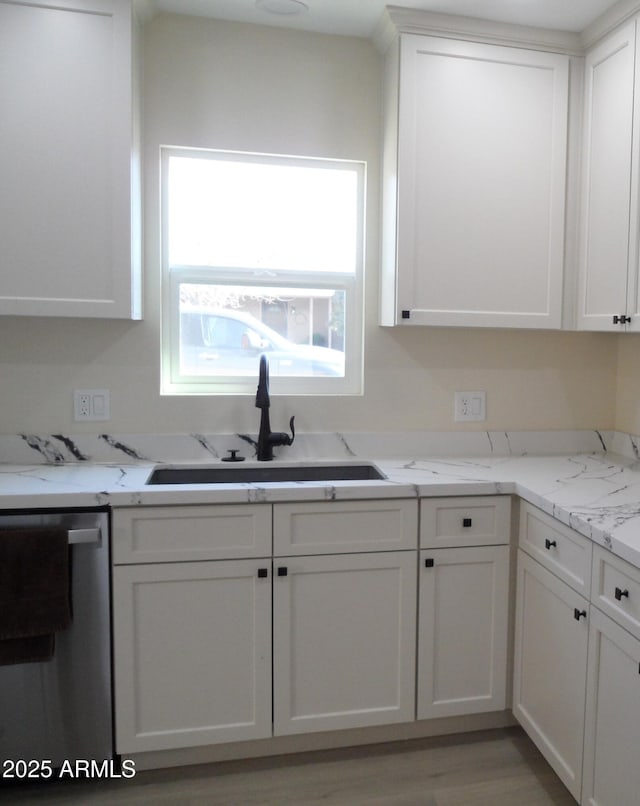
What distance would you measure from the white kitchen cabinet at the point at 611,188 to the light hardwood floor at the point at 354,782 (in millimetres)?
1495

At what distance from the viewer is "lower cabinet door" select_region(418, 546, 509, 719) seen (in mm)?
1948

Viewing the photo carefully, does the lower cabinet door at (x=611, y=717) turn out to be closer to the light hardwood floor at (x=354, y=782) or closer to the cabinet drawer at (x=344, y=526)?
the light hardwood floor at (x=354, y=782)

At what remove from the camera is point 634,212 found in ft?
6.43

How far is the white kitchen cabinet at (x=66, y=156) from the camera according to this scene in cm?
186

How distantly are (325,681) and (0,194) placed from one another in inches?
73.2

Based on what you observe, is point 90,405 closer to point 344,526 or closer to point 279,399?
point 279,399

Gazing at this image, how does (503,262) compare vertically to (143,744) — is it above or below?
above

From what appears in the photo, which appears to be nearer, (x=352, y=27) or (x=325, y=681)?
(x=325, y=681)

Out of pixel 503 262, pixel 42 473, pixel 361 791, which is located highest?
pixel 503 262

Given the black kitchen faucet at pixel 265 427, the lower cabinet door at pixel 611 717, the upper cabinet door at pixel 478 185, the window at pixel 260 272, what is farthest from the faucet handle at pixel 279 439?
the lower cabinet door at pixel 611 717

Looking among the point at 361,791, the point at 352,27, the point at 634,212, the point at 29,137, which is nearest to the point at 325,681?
the point at 361,791

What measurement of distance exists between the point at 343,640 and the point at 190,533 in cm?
61

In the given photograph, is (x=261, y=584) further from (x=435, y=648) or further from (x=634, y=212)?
(x=634, y=212)

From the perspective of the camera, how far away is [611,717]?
1.46m
